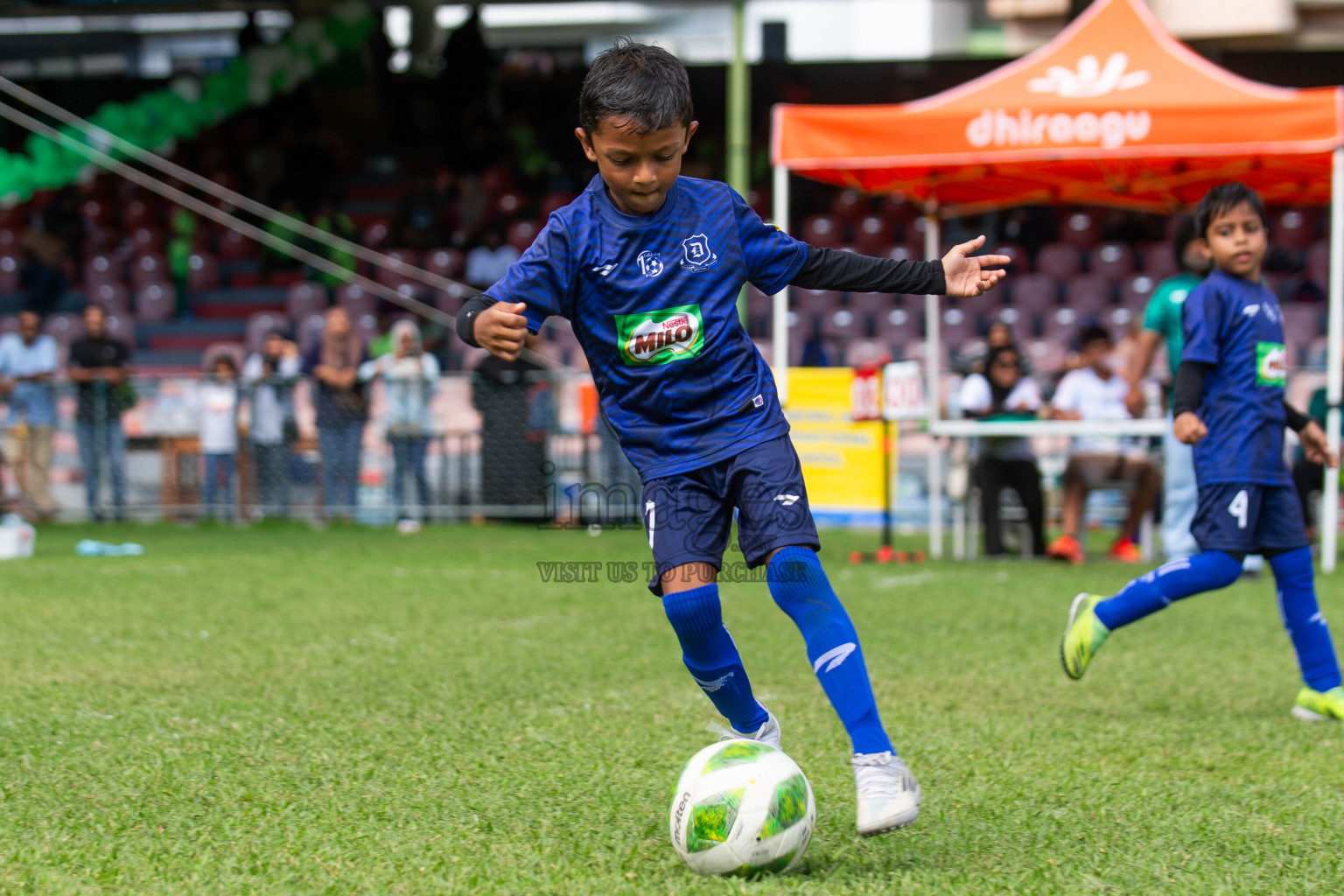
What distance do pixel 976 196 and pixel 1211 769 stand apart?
7703mm

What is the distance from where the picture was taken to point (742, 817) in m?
2.88

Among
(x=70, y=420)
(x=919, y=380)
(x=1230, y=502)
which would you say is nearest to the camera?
(x=1230, y=502)

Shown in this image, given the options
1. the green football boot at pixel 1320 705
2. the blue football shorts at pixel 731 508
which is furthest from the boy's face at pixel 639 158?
the green football boot at pixel 1320 705

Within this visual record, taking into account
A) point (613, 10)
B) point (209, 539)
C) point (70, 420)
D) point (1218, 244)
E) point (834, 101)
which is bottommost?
point (209, 539)

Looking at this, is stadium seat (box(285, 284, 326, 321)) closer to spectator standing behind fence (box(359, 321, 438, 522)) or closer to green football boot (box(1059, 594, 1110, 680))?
spectator standing behind fence (box(359, 321, 438, 522))

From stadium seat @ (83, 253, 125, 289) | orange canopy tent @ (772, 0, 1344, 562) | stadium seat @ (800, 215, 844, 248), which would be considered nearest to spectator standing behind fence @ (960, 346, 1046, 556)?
orange canopy tent @ (772, 0, 1344, 562)

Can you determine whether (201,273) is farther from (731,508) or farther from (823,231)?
(731,508)

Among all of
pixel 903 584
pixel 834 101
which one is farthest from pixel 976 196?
pixel 834 101

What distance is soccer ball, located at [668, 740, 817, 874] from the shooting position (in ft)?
9.41

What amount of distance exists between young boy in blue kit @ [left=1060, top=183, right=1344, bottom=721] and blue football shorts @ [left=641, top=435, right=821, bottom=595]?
82.8 inches

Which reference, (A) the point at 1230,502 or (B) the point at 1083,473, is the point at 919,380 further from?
(A) the point at 1230,502

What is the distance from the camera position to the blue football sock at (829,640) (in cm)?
304

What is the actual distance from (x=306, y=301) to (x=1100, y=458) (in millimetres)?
11811

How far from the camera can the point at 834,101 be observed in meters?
23.8
